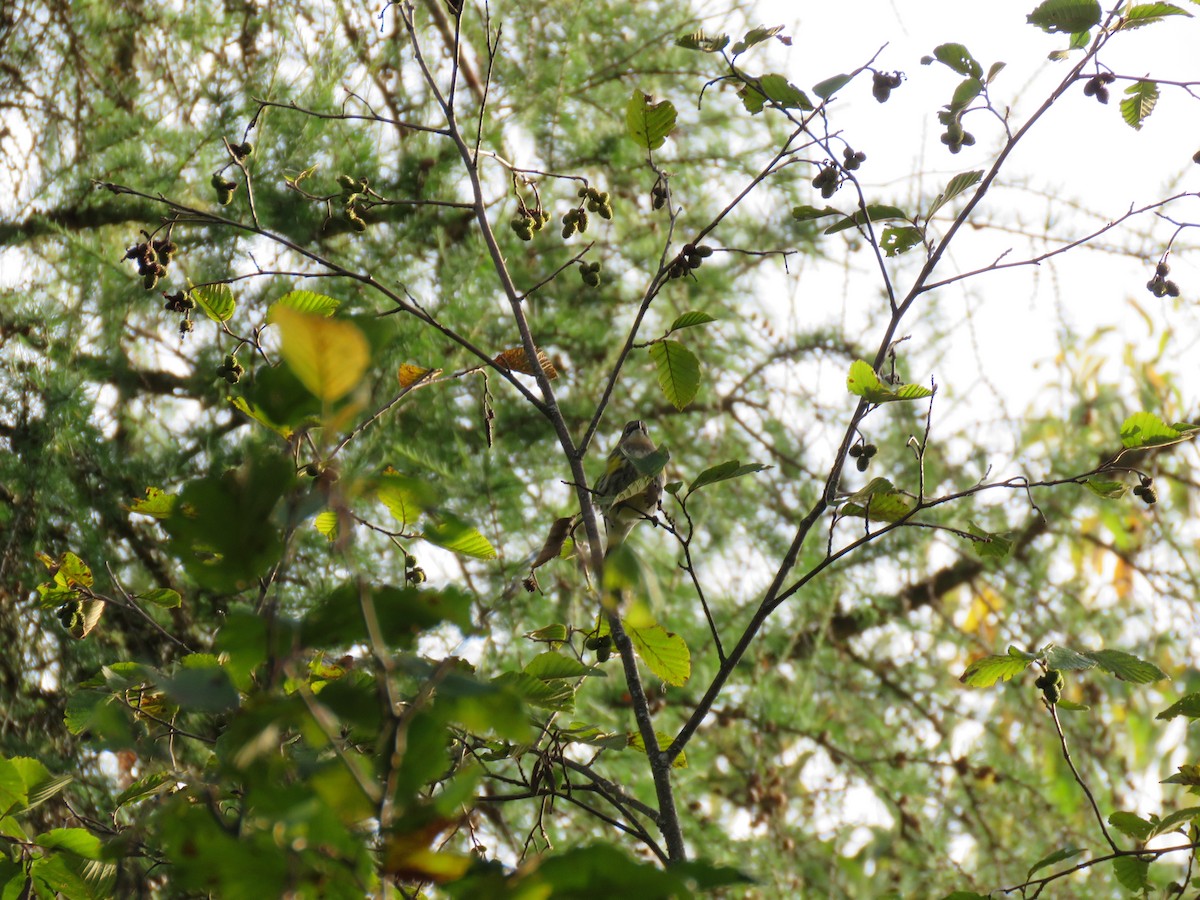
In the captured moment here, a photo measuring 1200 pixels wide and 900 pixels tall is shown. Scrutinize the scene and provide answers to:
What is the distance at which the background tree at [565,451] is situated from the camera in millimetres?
1140

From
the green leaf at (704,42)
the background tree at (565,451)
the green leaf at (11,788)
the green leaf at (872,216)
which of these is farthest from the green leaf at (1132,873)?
the green leaf at (11,788)

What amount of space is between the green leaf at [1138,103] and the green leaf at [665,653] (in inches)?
34.7

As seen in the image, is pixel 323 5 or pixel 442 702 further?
pixel 323 5

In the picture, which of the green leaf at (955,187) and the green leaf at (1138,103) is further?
the green leaf at (1138,103)

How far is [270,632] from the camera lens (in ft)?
1.74

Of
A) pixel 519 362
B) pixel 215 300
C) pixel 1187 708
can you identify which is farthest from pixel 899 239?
pixel 215 300

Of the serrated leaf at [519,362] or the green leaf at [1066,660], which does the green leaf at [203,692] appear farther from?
the green leaf at [1066,660]

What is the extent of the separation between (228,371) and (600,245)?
1.54 m

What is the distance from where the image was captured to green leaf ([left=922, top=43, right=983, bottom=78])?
1.20m

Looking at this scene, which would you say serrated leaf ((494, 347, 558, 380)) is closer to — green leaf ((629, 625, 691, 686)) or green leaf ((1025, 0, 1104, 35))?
green leaf ((629, 625, 691, 686))

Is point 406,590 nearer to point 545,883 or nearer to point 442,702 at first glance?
point 442,702

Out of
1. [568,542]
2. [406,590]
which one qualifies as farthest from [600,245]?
[406,590]

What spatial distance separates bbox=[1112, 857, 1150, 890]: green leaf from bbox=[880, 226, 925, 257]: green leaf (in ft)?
2.50

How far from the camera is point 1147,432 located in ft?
3.63
